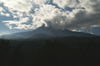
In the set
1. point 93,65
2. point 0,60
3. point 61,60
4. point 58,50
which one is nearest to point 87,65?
point 93,65

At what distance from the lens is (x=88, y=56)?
4347 cm

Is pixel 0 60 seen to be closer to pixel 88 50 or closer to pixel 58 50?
pixel 58 50

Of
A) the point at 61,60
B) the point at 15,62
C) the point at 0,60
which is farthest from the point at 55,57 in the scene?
the point at 0,60

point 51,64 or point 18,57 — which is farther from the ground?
point 18,57

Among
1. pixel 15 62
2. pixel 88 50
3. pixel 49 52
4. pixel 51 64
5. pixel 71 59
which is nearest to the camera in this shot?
pixel 15 62

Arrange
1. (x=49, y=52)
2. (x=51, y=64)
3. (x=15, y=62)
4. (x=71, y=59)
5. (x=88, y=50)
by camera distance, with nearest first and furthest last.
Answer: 1. (x=15, y=62)
2. (x=51, y=64)
3. (x=49, y=52)
4. (x=71, y=59)
5. (x=88, y=50)

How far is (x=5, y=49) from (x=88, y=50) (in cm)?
4710

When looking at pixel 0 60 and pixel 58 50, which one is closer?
pixel 0 60

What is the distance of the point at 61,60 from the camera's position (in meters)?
39.1

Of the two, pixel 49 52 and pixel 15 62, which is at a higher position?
pixel 49 52

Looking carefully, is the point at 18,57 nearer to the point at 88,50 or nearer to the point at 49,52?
the point at 49,52

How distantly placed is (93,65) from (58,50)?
20388mm

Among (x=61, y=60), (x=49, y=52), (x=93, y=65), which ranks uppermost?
(x=49, y=52)

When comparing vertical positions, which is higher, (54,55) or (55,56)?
(54,55)
